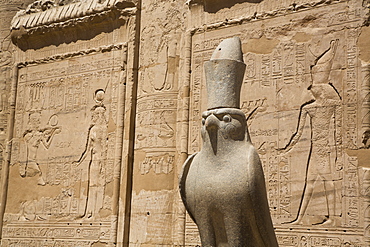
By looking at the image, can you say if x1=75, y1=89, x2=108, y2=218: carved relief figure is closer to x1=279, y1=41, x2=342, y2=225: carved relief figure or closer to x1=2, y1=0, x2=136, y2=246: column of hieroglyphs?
x1=2, y1=0, x2=136, y2=246: column of hieroglyphs

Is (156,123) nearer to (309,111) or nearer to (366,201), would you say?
(309,111)

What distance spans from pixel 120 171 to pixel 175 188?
0.97 metres

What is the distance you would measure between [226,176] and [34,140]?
5992 mm

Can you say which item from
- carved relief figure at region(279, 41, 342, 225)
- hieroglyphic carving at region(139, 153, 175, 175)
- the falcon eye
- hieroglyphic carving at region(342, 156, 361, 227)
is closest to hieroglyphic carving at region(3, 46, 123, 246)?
hieroglyphic carving at region(139, 153, 175, 175)

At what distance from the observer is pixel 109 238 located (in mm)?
8461

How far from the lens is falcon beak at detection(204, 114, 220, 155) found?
4.53 m

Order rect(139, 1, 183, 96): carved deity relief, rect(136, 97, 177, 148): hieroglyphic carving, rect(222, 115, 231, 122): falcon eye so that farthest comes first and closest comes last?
rect(139, 1, 183, 96): carved deity relief → rect(136, 97, 177, 148): hieroglyphic carving → rect(222, 115, 231, 122): falcon eye

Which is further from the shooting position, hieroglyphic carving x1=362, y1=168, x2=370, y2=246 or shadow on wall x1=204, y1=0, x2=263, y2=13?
shadow on wall x1=204, y1=0, x2=263, y2=13

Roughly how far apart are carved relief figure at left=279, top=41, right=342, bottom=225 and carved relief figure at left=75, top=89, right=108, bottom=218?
3021mm

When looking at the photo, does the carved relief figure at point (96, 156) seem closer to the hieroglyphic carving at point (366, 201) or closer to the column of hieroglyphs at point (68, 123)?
the column of hieroglyphs at point (68, 123)

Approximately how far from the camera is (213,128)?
14.9 ft

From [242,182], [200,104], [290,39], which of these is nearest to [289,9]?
[290,39]

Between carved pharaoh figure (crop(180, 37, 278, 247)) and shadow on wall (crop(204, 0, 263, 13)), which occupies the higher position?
shadow on wall (crop(204, 0, 263, 13))

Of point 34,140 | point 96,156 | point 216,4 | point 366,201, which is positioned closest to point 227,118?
point 366,201
